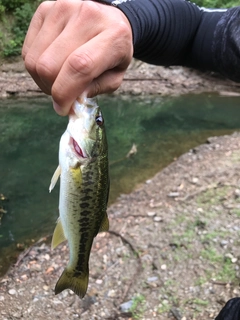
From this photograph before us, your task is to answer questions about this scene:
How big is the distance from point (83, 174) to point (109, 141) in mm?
7513

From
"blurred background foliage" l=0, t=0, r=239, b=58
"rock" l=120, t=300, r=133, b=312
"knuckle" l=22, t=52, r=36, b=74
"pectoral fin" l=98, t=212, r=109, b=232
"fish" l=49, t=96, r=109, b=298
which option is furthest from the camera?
"blurred background foliage" l=0, t=0, r=239, b=58

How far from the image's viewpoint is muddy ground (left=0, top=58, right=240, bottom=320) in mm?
3826

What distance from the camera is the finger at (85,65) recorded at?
117cm

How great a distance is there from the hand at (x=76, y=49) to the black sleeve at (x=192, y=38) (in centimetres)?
56

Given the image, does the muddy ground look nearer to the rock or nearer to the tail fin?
the rock

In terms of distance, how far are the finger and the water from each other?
13.5ft

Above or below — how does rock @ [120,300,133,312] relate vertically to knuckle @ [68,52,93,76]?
below

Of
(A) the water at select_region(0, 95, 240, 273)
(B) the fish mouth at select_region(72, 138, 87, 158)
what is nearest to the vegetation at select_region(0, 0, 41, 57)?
(A) the water at select_region(0, 95, 240, 273)

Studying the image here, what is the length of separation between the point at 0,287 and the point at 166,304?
189 cm

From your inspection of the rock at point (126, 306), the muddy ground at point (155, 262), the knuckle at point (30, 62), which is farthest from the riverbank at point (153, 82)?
the knuckle at point (30, 62)

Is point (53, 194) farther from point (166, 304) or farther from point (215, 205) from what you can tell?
point (166, 304)

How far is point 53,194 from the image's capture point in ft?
21.6

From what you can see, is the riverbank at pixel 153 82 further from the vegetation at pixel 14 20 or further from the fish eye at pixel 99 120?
the fish eye at pixel 99 120

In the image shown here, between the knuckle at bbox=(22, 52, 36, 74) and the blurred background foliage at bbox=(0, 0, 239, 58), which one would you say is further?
the blurred background foliage at bbox=(0, 0, 239, 58)
